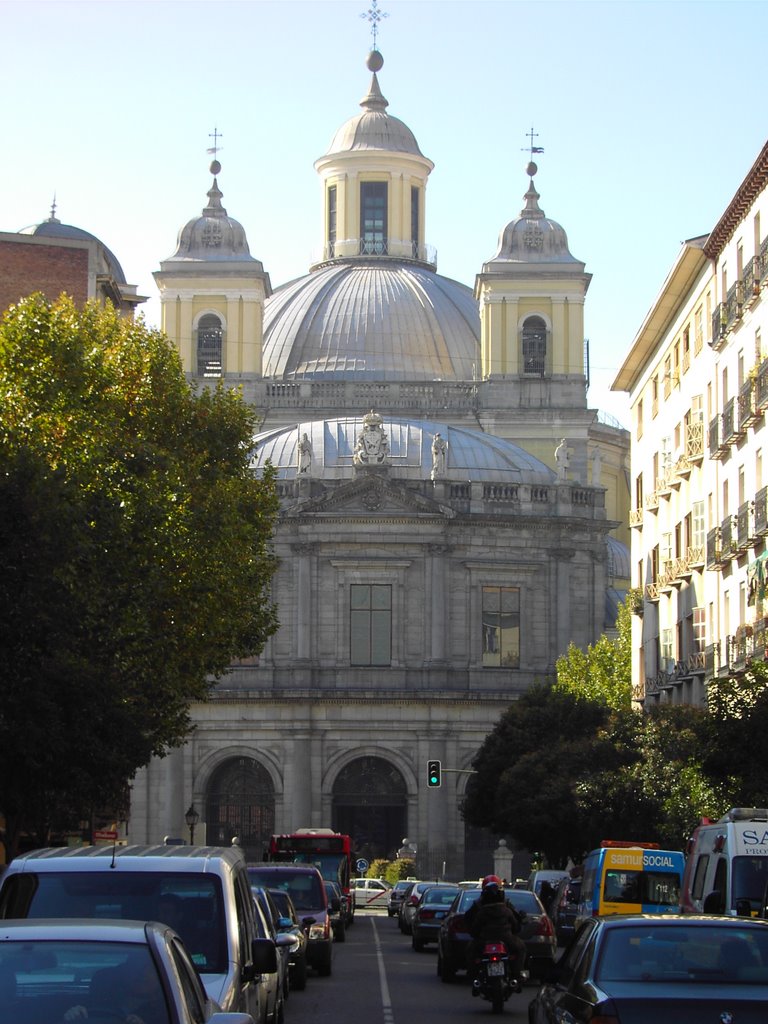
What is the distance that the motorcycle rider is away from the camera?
26.6 meters

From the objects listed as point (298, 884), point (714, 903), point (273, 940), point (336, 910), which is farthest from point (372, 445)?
point (273, 940)

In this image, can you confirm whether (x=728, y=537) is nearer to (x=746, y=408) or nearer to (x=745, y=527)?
(x=745, y=527)

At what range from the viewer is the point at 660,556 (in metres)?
62.9

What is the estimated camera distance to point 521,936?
3130 cm

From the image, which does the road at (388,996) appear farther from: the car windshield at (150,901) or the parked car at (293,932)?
the car windshield at (150,901)

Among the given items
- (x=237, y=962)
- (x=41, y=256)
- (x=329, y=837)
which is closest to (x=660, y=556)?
(x=329, y=837)

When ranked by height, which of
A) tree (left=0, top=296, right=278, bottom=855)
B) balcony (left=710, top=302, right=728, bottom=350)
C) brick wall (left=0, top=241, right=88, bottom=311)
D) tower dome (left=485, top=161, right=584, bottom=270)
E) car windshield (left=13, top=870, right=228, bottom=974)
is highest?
tower dome (left=485, top=161, right=584, bottom=270)

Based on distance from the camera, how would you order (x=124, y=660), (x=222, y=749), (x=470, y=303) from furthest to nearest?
(x=470, y=303) → (x=222, y=749) → (x=124, y=660)

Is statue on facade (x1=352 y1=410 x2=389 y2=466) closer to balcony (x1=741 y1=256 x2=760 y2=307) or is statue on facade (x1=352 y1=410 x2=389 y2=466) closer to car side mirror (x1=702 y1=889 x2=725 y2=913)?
balcony (x1=741 y1=256 x2=760 y2=307)

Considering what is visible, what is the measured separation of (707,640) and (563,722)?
16078 mm

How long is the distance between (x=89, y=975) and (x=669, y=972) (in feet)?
15.0

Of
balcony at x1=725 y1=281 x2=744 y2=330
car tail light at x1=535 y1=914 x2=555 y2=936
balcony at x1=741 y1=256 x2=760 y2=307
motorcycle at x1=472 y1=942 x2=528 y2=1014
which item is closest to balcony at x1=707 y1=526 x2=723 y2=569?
balcony at x1=725 y1=281 x2=744 y2=330

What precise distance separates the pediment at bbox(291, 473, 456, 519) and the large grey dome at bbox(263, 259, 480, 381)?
15959 mm

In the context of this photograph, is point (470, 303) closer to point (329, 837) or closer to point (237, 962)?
point (329, 837)
